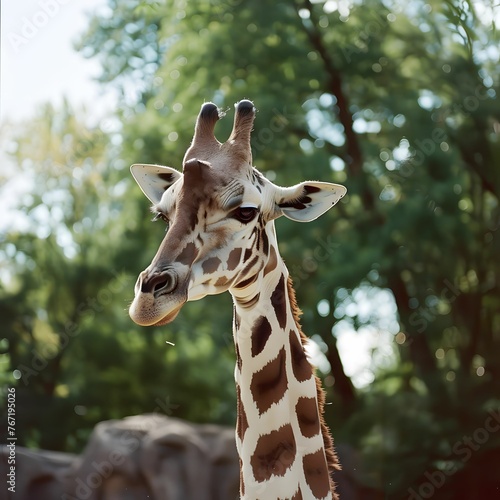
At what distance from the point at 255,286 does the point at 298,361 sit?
30 cm

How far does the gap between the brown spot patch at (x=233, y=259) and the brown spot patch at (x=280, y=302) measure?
0.23 m

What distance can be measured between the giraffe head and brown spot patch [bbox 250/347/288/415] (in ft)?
0.91

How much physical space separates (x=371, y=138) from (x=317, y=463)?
9.85 meters

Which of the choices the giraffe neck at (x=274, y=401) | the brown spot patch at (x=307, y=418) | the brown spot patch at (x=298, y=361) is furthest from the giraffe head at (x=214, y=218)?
the brown spot patch at (x=307, y=418)

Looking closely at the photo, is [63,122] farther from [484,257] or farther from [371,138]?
[484,257]

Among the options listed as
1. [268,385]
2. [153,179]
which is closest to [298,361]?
[268,385]

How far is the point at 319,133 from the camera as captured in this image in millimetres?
12469

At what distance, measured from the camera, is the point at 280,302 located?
2836 millimetres

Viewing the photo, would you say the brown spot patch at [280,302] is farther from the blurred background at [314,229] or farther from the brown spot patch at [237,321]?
the blurred background at [314,229]

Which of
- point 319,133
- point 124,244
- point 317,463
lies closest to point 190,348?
point 124,244

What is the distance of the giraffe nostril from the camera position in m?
2.34

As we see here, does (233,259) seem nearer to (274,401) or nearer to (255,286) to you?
(255,286)

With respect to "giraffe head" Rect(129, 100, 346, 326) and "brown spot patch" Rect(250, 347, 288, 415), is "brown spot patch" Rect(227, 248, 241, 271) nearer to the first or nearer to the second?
"giraffe head" Rect(129, 100, 346, 326)

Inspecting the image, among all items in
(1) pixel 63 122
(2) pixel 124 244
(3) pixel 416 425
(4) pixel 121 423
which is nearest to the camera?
(4) pixel 121 423
